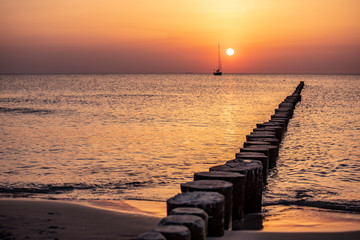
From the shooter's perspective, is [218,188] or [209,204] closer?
[209,204]

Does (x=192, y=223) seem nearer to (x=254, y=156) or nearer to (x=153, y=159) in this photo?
(x=254, y=156)

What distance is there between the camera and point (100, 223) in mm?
5438

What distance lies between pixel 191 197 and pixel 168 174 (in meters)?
4.29

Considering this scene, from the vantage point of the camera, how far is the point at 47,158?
403 inches

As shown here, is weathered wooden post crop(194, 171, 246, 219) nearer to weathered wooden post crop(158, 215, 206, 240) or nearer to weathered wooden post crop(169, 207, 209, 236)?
weathered wooden post crop(169, 207, 209, 236)

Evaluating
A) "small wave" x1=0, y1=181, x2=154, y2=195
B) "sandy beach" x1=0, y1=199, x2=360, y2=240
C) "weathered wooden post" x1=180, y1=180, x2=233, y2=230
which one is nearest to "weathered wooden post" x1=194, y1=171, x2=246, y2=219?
"weathered wooden post" x1=180, y1=180, x2=233, y2=230

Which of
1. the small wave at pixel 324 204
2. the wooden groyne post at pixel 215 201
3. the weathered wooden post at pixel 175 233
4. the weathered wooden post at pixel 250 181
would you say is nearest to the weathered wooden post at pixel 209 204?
the wooden groyne post at pixel 215 201

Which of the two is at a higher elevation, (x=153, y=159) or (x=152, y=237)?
(x=152, y=237)

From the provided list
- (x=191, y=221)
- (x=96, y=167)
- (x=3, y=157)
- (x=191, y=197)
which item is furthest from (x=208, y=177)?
(x=3, y=157)

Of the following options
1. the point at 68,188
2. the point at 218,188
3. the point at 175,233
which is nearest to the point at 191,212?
the point at 175,233

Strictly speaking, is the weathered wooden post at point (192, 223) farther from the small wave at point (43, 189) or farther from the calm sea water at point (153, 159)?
the small wave at point (43, 189)

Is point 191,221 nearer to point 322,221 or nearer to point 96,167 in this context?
point 322,221

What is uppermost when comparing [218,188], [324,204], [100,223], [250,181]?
[218,188]

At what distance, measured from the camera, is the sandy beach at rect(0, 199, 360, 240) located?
16.3 ft
